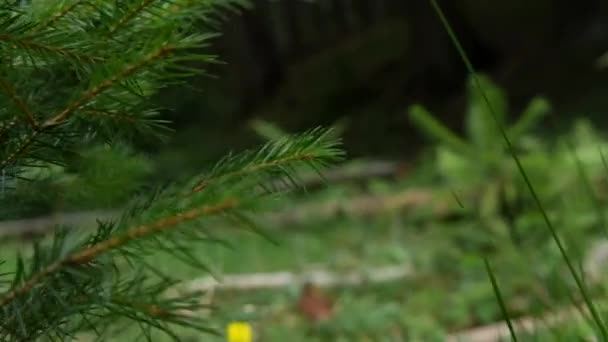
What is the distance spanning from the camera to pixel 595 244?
2.87 metres

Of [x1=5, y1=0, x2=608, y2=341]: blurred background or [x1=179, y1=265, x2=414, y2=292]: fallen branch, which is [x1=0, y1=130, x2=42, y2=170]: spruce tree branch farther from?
[x1=179, y1=265, x2=414, y2=292]: fallen branch

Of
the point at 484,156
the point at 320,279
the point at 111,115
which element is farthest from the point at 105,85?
the point at 484,156

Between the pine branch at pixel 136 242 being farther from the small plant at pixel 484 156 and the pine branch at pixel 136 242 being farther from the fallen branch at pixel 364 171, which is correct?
the fallen branch at pixel 364 171

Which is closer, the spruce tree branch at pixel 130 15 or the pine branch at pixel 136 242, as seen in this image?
the pine branch at pixel 136 242

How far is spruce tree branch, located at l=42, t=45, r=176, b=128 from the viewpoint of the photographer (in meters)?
0.72

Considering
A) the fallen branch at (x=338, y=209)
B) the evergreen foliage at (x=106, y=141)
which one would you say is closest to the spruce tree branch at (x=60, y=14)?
the evergreen foliage at (x=106, y=141)

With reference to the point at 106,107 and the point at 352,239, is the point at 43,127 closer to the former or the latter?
the point at 106,107

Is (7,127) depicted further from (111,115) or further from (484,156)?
(484,156)

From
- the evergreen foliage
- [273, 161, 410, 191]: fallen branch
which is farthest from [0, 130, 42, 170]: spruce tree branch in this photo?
[273, 161, 410, 191]: fallen branch

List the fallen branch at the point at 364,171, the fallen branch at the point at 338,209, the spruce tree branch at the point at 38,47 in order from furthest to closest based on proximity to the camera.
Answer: the fallen branch at the point at 364,171 < the fallen branch at the point at 338,209 < the spruce tree branch at the point at 38,47

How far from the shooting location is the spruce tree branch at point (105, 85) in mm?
720

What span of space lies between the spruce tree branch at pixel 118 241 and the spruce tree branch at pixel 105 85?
135 mm

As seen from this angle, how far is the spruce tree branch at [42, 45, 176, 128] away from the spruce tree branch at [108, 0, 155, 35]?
8 cm

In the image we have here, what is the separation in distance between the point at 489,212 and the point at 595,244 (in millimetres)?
475
